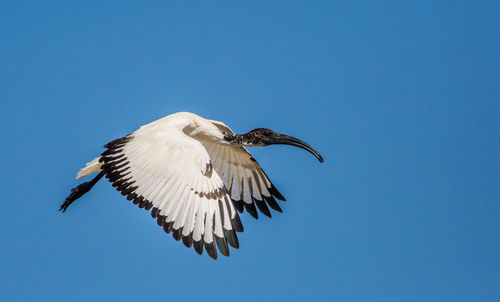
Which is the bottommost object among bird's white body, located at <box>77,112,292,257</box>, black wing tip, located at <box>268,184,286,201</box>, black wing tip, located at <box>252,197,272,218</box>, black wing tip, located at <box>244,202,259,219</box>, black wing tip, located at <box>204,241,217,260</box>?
black wing tip, located at <box>204,241,217,260</box>

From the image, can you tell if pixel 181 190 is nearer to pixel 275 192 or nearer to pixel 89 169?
pixel 89 169

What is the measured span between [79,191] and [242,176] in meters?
1.93

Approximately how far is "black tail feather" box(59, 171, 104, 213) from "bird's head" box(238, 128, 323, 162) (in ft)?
5.85

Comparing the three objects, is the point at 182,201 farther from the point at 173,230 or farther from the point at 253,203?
the point at 253,203

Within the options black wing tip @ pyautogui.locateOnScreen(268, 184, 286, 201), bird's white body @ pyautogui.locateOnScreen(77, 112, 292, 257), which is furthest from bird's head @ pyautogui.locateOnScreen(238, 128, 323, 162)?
bird's white body @ pyautogui.locateOnScreen(77, 112, 292, 257)

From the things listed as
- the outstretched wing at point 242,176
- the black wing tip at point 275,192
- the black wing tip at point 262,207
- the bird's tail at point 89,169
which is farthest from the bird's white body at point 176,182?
the black wing tip at point 275,192

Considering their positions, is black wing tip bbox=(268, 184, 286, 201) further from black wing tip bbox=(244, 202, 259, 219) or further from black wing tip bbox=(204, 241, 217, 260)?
black wing tip bbox=(204, 241, 217, 260)

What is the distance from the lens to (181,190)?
249 inches

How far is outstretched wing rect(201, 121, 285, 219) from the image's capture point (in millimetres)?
7835

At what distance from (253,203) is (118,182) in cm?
190

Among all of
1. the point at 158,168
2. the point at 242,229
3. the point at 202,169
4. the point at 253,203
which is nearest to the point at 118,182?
the point at 158,168

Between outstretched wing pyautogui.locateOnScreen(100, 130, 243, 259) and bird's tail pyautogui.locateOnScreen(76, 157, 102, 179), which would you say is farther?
bird's tail pyautogui.locateOnScreen(76, 157, 102, 179)

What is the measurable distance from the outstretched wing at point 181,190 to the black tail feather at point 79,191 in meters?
1.13

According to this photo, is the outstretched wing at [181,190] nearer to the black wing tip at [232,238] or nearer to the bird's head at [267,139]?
the black wing tip at [232,238]
